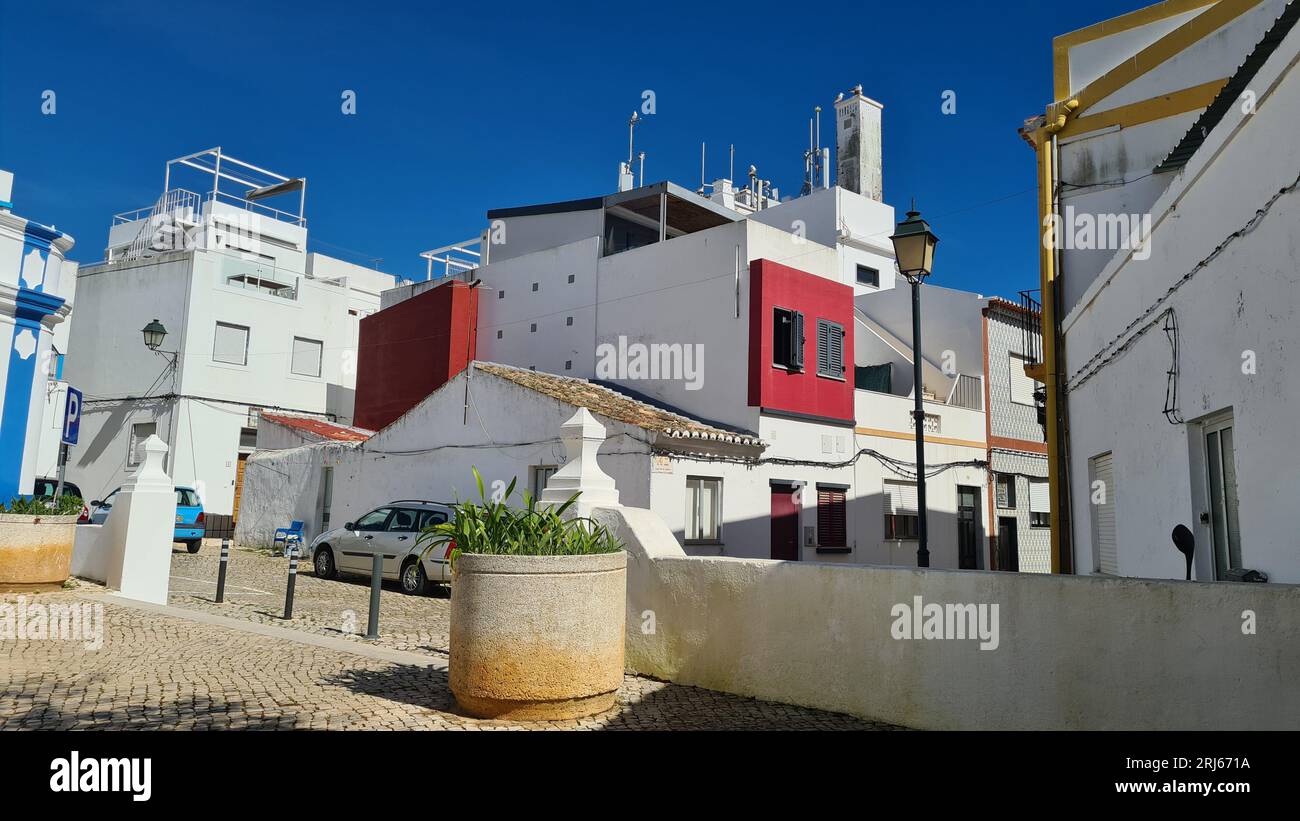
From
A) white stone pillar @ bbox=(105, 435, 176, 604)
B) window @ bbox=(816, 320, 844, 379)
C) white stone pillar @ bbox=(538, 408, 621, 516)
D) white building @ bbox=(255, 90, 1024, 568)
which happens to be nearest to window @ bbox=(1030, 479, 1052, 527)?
white building @ bbox=(255, 90, 1024, 568)

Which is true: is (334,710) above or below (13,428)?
below

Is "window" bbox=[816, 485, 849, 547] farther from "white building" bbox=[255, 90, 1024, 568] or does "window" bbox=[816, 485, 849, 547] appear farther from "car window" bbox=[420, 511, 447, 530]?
"car window" bbox=[420, 511, 447, 530]

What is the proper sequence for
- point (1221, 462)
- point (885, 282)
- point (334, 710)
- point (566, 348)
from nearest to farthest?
point (334, 710)
point (1221, 462)
point (566, 348)
point (885, 282)

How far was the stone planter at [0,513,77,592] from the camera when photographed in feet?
32.6

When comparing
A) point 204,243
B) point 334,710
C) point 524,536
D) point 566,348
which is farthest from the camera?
point 204,243

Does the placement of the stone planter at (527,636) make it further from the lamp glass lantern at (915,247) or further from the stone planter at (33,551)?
the stone planter at (33,551)

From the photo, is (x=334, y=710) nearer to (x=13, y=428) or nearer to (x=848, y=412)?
(x=13, y=428)

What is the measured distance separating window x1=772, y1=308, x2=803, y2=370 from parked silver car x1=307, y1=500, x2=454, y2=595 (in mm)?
7517

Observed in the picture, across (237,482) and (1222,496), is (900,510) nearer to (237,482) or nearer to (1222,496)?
(1222,496)

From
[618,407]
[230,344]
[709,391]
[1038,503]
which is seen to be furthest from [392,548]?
[1038,503]
